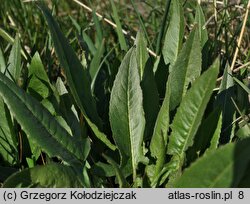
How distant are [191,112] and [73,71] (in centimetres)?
31

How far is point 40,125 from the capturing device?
112 centimetres

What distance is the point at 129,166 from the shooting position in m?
1.22

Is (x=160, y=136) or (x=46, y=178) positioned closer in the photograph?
(x=46, y=178)

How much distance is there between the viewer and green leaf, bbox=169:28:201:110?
1.26 m

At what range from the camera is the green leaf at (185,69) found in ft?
4.12

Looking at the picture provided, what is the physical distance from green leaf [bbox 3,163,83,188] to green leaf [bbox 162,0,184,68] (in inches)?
19.5

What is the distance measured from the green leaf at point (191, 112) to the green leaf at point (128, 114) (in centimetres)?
8

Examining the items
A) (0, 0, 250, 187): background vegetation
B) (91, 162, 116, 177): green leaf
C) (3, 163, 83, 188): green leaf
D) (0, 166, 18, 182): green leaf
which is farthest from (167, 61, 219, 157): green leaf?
(0, 166, 18, 182): green leaf

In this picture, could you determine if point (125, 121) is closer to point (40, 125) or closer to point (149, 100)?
point (149, 100)

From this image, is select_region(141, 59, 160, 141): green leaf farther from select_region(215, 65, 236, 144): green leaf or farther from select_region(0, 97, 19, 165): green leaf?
select_region(0, 97, 19, 165): green leaf

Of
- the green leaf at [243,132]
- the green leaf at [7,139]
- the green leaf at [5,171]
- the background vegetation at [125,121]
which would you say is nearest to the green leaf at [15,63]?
the background vegetation at [125,121]
